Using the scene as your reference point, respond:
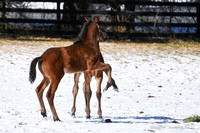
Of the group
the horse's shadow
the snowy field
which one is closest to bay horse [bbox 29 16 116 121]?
the horse's shadow

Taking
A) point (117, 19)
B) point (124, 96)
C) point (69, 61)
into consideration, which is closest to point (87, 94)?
point (69, 61)

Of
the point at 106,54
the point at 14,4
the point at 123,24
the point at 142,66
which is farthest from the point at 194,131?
the point at 14,4

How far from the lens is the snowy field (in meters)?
5.59

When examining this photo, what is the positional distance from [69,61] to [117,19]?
14797 mm

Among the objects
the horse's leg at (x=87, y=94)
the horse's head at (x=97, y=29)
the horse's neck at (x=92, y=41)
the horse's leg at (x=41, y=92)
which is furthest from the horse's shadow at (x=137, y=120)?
the horse's head at (x=97, y=29)

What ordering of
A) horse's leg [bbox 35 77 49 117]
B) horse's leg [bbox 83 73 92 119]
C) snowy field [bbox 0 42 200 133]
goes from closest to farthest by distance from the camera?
snowy field [bbox 0 42 200 133]
horse's leg [bbox 35 77 49 117]
horse's leg [bbox 83 73 92 119]

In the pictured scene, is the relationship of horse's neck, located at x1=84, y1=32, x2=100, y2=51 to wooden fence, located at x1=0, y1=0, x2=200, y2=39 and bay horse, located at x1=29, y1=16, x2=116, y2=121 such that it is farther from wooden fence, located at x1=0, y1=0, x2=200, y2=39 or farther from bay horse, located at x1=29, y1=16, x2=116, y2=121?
wooden fence, located at x1=0, y1=0, x2=200, y2=39

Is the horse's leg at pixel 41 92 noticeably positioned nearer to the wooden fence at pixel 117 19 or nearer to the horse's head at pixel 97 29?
the horse's head at pixel 97 29

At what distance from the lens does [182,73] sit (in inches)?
451

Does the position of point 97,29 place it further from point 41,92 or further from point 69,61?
point 41,92

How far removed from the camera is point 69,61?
18.8 ft

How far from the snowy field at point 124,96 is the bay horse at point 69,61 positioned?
1.80 feet

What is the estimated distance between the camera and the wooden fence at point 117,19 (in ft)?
62.4

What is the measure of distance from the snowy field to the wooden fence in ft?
13.3
